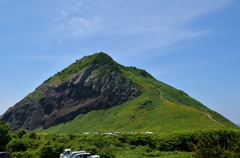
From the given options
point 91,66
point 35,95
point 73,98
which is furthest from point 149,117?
point 35,95

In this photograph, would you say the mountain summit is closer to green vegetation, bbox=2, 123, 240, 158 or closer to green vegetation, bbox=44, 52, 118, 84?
green vegetation, bbox=44, 52, 118, 84

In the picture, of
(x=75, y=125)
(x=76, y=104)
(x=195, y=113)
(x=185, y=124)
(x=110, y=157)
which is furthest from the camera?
(x=76, y=104)

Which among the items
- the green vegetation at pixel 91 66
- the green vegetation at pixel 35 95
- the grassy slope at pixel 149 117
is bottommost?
the grassy slope at pixel 149 117

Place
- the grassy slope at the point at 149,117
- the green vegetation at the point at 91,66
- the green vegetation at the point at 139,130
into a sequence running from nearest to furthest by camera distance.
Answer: the green vegetation at the point at 139,130
the grassy slope at the point at 149,117
the green vegetation at the point at 91,66

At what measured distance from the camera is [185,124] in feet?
282

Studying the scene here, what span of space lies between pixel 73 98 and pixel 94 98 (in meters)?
10.0

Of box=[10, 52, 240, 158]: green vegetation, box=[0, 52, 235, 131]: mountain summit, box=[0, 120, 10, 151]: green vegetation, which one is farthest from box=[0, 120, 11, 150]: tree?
box=[0, 52, 235, 131]: mountain summit

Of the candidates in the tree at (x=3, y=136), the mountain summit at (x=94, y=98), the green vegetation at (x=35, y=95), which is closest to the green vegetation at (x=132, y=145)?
the tree at (x=3, y=136)

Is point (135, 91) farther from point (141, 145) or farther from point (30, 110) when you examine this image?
point (141, 145)

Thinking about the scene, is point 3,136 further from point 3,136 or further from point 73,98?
point 73,98

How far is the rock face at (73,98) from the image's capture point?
12425cm

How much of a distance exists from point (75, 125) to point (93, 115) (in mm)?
8139

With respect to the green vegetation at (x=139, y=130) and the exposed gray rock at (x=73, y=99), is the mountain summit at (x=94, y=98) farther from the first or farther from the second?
the green vegetation at (x=139, y=130)

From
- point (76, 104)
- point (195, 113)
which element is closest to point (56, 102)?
point (76, 104)
